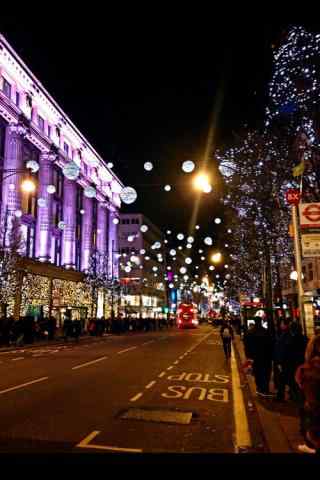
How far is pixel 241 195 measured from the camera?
19297 millimetres

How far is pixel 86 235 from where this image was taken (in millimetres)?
64250

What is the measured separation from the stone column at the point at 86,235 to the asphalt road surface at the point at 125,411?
45991 mm

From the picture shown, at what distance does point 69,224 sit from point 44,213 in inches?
322

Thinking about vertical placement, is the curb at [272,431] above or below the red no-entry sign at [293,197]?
below

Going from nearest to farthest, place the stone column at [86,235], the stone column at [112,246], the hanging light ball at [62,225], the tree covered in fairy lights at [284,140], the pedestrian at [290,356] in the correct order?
the pedestrian at [290,356] < the tree covered in fairy lights at [284,140] < the hanging light ball at [62,225] < the stone column at [86,235] < the stone column at [112,246]

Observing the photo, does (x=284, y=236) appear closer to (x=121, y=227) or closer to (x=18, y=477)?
(x=18, y=477)

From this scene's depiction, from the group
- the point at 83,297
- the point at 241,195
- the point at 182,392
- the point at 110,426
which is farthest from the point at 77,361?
the point at 83,297

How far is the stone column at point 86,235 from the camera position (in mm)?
62484

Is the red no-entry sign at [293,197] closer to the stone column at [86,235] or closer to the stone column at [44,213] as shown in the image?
the stone column at [44,213]

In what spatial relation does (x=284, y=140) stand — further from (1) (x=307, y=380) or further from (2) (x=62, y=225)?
(2) (x=62, y=225)

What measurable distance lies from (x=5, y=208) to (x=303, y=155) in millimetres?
32931

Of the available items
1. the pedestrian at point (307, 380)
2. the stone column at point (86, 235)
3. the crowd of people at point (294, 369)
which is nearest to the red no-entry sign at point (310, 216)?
the crowd of people at point (294, 369)

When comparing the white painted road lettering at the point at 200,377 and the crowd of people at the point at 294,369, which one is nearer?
the crowd of people at the point at 294,369

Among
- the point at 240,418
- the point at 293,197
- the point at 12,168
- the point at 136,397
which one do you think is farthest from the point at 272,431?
the point at 12,168
